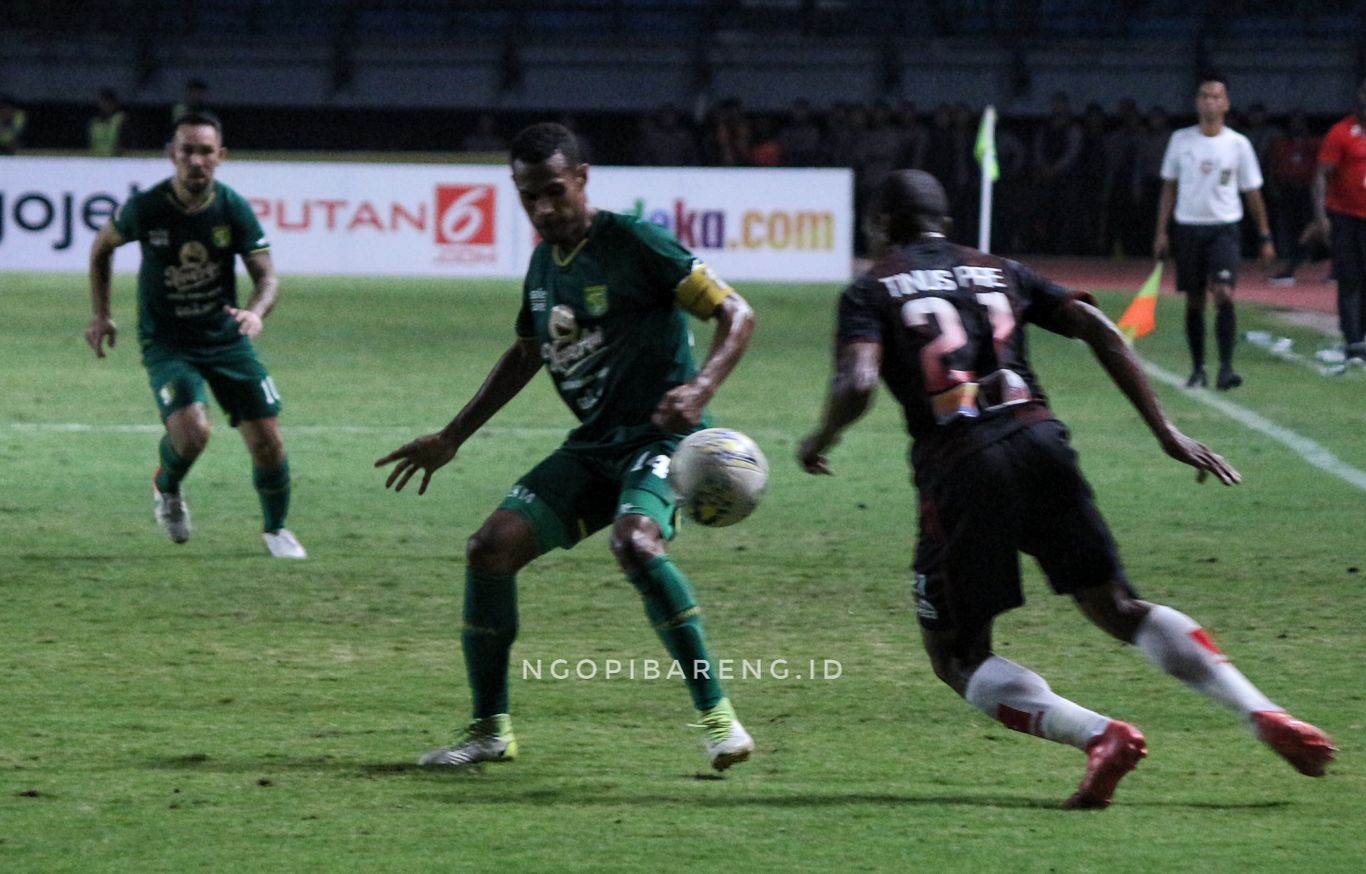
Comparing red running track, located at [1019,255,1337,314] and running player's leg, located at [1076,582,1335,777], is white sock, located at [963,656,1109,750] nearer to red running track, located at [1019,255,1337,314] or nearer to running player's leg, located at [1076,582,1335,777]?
running player's leg, located at [1076,582,1335,777]

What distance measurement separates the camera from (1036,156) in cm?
2925

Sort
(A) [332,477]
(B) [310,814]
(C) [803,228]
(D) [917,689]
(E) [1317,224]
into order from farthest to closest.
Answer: (C) [803,228], (E) [1317,224], (A) [332,477], (D) [917,689], (B) [310,814]

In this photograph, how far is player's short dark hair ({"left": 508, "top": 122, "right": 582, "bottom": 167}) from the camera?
18.7ft

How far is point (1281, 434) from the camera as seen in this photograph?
42.8 ft


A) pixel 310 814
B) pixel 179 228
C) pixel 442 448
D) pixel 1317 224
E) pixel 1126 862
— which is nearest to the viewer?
pixel 1126 862

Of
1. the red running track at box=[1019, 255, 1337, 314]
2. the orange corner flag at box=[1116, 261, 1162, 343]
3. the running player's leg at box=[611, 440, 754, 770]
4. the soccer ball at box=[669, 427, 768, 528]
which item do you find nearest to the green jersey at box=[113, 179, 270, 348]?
the running player's leg at box=[611, 440, 754, 770]

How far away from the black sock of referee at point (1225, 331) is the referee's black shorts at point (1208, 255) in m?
0.18

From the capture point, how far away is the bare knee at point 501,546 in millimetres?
5707

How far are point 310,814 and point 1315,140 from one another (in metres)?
25.9

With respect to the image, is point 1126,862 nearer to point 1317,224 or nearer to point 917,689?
point 917,689

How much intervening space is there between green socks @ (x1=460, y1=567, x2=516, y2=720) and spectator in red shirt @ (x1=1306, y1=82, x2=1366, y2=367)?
11.7 metres

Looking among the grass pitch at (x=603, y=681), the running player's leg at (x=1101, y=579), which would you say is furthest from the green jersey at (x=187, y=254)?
the running player's leg at (x=1101, y=579)

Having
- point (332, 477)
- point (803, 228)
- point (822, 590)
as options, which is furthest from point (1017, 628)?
point (803, 228)

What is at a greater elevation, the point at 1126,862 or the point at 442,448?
the point at 442,448
